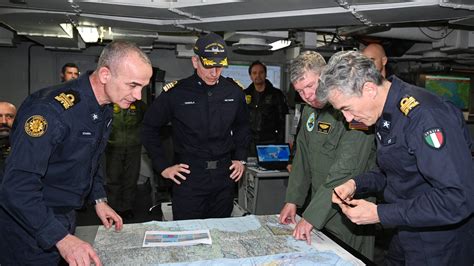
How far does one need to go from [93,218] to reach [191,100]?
290 cm

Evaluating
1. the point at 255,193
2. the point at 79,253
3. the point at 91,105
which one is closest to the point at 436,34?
the point at 255,193

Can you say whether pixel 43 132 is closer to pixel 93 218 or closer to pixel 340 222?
pixel 340 222

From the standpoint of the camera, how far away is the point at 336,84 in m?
1.34

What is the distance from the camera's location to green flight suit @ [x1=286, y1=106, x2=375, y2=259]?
1.75m

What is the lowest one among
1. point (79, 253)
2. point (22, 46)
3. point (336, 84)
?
point (79, 253)

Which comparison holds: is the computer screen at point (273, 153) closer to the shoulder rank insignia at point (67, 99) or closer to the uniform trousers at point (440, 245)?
the uniform trousers at point (440, 245)

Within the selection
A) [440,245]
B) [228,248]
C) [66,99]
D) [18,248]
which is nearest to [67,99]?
[66,99]

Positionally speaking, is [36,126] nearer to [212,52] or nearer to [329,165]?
[212,52]

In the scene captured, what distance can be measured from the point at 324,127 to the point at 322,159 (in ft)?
0.53

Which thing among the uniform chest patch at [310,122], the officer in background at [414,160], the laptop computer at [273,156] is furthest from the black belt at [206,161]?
the laptop computer at [273,156]

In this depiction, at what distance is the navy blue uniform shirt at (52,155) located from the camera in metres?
1.23

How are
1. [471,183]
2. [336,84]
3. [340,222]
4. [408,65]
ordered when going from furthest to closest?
[408,65] → [340,222] → [336,84] → [471,183]

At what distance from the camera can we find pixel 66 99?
139 cm

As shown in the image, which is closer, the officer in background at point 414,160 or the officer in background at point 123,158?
the officer in background at point 414,160
